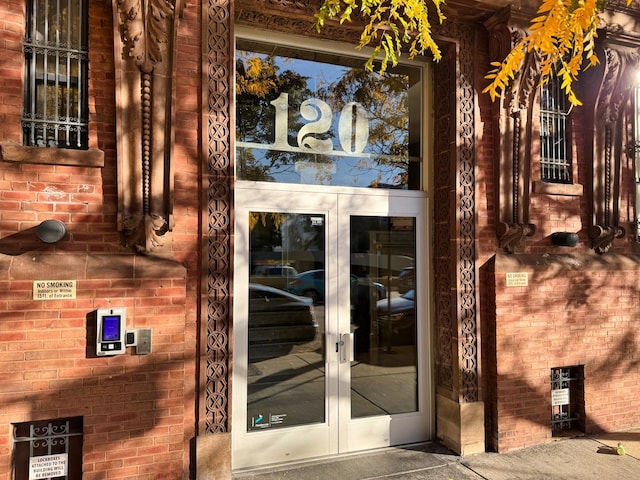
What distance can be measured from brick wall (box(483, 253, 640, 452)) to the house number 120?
1916 millimetres

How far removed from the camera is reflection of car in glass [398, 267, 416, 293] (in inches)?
193

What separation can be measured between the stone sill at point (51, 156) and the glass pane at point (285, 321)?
55.9 inches

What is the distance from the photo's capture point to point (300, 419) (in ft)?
14.6

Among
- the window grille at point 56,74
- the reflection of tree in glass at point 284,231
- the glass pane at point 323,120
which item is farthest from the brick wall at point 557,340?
the window grille at point 56,74

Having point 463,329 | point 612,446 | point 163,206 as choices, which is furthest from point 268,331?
point 612,446

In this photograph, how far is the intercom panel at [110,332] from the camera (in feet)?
11.1

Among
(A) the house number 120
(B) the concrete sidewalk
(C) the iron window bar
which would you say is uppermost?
(A) the house number 120

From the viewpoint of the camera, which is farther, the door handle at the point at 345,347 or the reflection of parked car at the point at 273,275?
the door handle at the point at 345,347

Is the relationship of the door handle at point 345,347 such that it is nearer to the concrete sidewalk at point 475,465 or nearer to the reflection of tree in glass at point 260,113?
the concrete sidewalk at point 475,465

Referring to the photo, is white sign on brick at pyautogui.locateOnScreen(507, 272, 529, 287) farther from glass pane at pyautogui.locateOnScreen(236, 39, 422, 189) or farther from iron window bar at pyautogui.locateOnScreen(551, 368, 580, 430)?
glass pane at pyautogui.locateOnScreen(236, 39, 422, 189)

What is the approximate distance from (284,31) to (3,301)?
326cm

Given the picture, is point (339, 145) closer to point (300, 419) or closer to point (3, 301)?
point (300, 419)

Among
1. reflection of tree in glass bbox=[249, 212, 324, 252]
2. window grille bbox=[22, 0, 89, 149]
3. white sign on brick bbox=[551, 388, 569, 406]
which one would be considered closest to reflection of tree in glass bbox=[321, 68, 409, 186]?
reflection of tree in glass bbox=[249, 212, 324, 252]

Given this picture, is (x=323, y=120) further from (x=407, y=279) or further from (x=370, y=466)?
(x=370, y=466)
